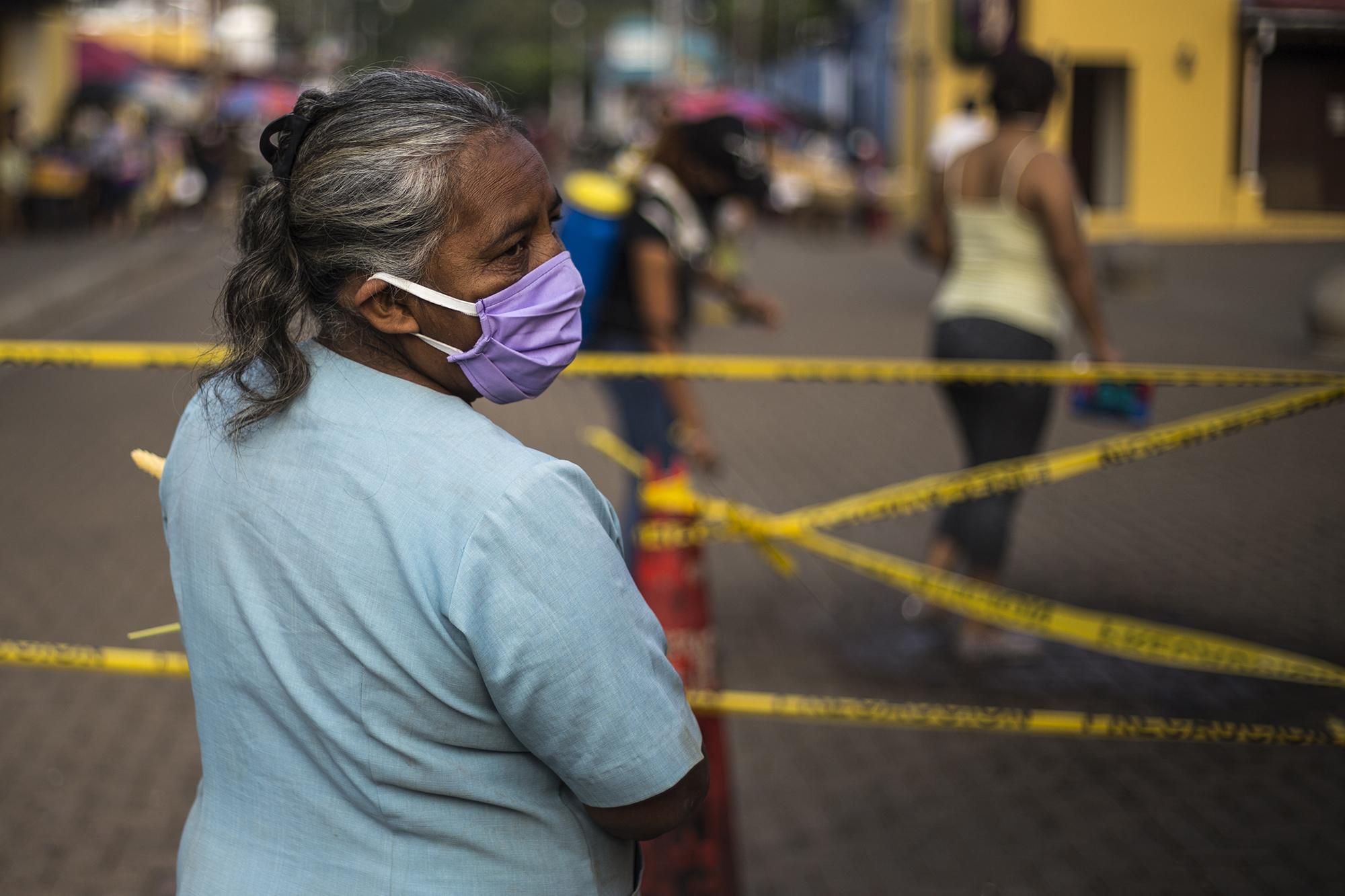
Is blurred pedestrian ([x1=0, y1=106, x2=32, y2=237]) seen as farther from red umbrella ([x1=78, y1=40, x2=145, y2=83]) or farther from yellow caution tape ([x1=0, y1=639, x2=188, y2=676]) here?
yellow caution tape ([x1=0, y1=639, x2=188, y2=676])

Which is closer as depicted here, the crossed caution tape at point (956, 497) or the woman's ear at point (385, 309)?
the woman's ear at point (385, 309)

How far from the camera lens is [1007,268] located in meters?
4.62

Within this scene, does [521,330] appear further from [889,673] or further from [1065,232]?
[889,673]

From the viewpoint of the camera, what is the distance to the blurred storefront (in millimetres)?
4305

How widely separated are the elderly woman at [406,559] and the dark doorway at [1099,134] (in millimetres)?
14208

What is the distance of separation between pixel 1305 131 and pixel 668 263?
6.37 feet

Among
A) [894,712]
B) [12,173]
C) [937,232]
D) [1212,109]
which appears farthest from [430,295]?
[12,173]

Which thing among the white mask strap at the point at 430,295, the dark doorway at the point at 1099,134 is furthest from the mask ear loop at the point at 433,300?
the dark doorway at the point at 1099,134

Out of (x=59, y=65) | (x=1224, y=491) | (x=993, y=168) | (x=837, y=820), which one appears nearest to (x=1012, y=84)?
(x=993, y=168)

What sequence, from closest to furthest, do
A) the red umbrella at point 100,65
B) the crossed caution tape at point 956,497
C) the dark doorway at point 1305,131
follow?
the crossed caution tape at point 956,497 < the dark doorway at point 1305,131 < the red umbrella at point 100,65

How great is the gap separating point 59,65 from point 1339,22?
30741 mm

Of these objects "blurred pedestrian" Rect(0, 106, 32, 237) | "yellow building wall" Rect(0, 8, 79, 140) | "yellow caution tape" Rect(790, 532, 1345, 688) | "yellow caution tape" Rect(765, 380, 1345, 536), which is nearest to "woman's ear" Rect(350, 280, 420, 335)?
"yellow caution tape" Rect(765, 380, 1345, 536)

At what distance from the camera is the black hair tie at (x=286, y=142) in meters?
1.54

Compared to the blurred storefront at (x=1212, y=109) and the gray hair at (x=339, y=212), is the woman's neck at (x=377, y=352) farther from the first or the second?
the blurred storefront at (x=1212, y=109)
